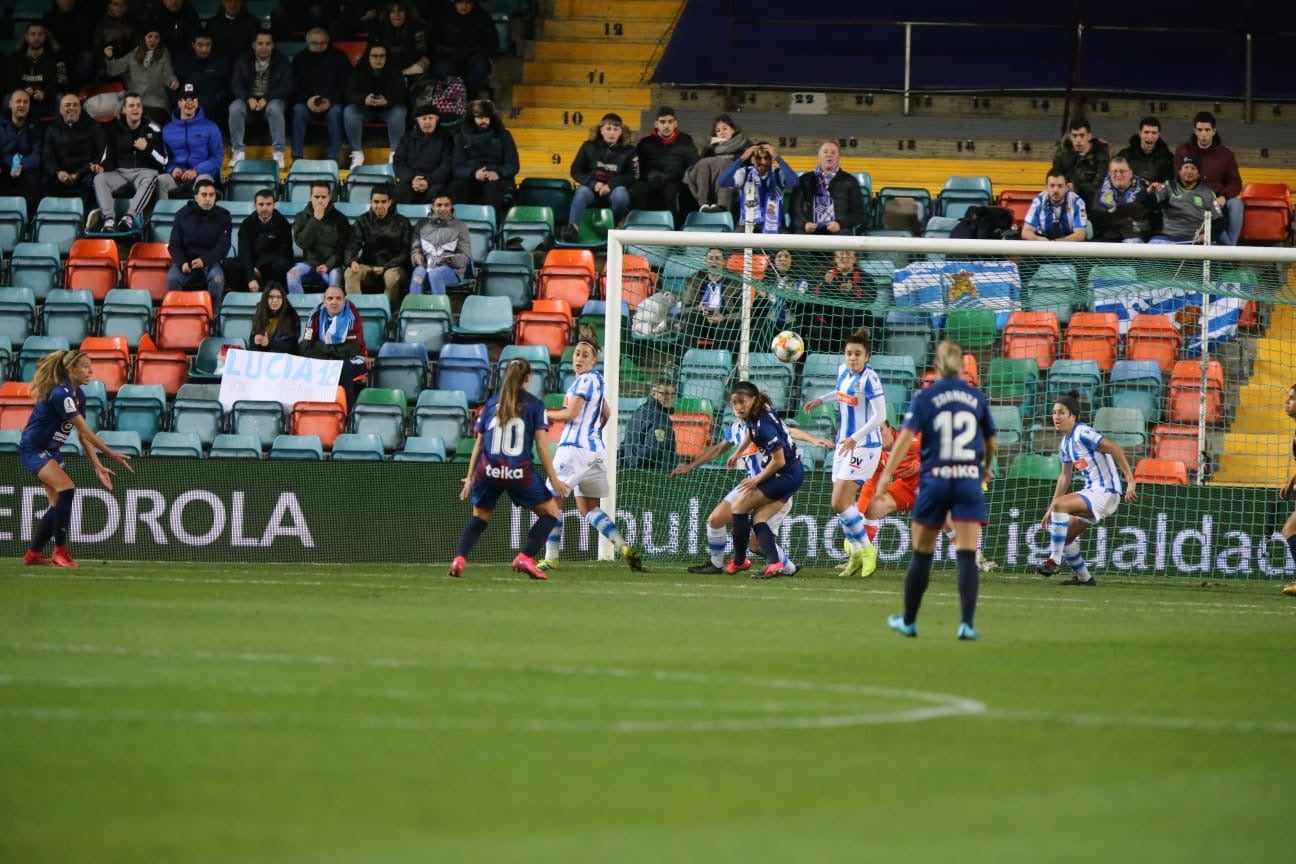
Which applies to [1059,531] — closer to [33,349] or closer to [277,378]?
[277,378]

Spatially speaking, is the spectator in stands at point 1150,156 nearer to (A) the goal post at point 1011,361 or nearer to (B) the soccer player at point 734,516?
(A) the goal post at point 1011,361

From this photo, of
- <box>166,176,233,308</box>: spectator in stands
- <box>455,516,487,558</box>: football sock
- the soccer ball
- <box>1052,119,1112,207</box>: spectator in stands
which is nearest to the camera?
<box>455,516,487,558</box>: football sock

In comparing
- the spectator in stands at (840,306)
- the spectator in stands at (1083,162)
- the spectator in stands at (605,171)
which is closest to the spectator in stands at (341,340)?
the spectator in stands at (605,171)

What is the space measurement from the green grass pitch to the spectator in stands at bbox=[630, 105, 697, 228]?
30.4ft

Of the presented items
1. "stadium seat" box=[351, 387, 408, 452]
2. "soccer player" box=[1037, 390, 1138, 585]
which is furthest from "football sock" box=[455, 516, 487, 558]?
"soccer player" box=[1037, 390, 1138, 585]

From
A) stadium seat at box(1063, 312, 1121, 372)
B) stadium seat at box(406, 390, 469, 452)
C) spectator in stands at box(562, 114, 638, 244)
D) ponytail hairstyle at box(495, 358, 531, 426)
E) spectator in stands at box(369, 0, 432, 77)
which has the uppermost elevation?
spectator in stands at box(369, 0, 432, 77)

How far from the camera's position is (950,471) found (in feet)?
36.8

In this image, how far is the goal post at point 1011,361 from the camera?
18.3 metres

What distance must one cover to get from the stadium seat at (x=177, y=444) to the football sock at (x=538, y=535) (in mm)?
4711

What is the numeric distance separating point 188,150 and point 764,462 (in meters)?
9.36

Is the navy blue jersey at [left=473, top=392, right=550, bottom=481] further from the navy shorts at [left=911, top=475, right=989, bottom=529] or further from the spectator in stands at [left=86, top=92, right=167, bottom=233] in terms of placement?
the spectator in stands at [left=86, top=92, right=167, bottom=233]

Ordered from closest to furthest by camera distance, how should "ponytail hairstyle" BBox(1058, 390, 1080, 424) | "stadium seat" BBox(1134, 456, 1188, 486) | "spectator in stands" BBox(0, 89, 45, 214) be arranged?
"ponytail hairstyle" BBox(1058, 390, 1080, 424) < "stadium seat" BBox(1134, 456, 1188, 486) < "spectator in stands" BBox(0, 89, 45, 214)

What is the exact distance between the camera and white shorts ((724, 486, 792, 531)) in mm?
16922

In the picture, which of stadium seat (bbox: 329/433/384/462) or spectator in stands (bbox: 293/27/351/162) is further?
spectator in stands (bbox: 293/27/351/162)
